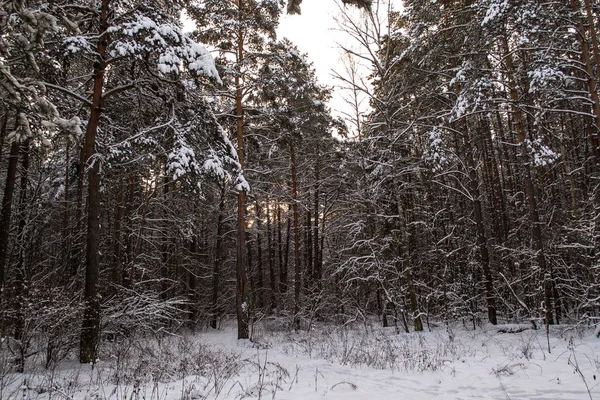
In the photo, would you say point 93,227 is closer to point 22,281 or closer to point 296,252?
point 22,281

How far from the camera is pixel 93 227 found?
7.63 meters

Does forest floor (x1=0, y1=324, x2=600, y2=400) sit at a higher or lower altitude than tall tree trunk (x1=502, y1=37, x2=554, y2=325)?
lower

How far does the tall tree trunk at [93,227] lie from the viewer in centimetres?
696

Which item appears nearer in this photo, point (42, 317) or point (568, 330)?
point (42, 317)

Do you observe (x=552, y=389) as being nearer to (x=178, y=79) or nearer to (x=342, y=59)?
(x=178, y=79)

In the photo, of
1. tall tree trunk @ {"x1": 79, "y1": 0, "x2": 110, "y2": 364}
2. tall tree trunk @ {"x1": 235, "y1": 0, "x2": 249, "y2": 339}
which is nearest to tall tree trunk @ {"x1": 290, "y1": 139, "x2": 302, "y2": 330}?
tall tree trunk @ {"x1": 235, "y1": 0, "x2": 249, "y2": 339}

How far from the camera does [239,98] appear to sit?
12.7m

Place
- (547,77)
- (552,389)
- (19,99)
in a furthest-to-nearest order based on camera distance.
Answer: (547,77)
(552,389)
(19,99)

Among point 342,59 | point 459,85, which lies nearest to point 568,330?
point 459,85

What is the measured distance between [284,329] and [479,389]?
12.5 meters

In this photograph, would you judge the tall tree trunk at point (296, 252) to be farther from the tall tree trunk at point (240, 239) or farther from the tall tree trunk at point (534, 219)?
the tall tree trunk at point (534, 219)

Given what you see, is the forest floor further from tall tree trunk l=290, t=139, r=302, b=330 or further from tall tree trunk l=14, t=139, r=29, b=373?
tall tree trunk l=290, t=139, r=302, b=330

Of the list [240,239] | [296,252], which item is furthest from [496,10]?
[296,252]

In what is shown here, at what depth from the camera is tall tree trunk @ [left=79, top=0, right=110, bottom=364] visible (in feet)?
22.8
